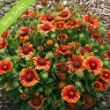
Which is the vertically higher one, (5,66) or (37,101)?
(5,66)

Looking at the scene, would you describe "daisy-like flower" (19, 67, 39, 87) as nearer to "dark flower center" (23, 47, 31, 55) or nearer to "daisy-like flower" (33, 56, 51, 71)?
"daisy-like flower" (33, 56, 51, 71)

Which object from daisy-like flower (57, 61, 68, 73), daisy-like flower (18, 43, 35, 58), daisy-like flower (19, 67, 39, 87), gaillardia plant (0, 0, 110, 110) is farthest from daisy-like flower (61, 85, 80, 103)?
daisy-like flower (18, 43, 35, 58)

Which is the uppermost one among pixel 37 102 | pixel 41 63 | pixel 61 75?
pixel 41 63

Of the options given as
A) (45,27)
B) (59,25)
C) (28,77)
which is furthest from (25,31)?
(28,77)

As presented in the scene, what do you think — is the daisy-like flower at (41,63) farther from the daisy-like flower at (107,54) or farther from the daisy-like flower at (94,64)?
the daisy-like flower at (107,54)

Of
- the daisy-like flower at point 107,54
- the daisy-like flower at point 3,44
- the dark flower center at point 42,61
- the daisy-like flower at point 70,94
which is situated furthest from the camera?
the daisy-like flower at point 107,54

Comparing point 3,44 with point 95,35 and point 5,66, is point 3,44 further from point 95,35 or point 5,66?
point 95,35

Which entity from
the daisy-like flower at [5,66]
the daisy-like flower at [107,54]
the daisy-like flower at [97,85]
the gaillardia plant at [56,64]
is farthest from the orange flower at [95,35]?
the daisy-like flower at [5,66]
